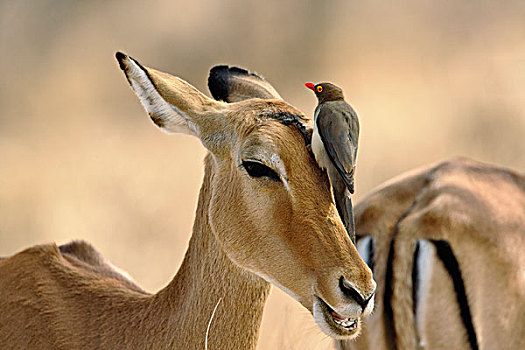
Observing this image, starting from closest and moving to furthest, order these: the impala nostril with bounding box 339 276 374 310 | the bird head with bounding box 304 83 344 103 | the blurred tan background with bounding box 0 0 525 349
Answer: the impala nostril with bounding box 339 276 374 310
the bird head with bounding box 304 83 344 103
the blurred tan background with bounding box 0 0 525 349

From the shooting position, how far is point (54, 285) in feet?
10.7

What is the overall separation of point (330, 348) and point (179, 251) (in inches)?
169

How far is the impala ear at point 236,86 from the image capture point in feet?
11.8

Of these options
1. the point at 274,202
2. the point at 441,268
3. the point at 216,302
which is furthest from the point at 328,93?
the point at 441,268

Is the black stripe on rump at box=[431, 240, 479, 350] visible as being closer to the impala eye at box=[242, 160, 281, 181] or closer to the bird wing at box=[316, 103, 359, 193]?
the bird wing at box=[316, 103, 359, 193]

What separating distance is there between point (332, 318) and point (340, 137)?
23.9 inches

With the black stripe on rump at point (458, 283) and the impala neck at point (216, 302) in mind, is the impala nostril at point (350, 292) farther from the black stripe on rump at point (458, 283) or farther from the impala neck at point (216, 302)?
the black stripe on rump at point (458, 283)

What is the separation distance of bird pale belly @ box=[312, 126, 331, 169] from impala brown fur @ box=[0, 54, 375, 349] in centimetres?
4

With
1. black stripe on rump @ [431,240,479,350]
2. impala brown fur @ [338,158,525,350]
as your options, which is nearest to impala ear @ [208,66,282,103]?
impala brown fur @ [338,158,525,350]

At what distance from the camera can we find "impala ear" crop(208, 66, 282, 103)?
141 inches

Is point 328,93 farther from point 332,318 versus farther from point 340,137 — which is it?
point 332,318

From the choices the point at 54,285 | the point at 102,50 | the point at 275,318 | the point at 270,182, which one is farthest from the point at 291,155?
the point at 102,50

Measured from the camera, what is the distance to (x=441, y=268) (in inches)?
156

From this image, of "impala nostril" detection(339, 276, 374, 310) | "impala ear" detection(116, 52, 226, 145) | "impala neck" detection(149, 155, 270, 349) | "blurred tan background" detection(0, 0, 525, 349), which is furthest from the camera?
"blurred tan background" detection(0, 0, 525, 349)
